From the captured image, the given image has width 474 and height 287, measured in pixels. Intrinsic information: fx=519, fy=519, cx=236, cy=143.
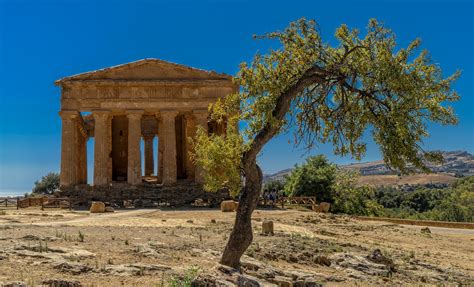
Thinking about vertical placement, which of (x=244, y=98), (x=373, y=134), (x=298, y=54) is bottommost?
(x=373, y=134)

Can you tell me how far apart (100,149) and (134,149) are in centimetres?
276

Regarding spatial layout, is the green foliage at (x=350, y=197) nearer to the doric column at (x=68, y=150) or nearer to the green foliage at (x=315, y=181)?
the green foliage at (x=315, y=181)

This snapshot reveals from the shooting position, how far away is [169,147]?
4309 centimetres

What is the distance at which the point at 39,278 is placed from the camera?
10.1m

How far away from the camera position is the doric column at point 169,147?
42688mm

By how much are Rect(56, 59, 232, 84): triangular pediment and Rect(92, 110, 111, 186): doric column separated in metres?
3.06

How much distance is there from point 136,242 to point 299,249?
5.32m

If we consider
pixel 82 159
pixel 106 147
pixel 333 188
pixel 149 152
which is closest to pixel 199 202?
pixel 106 147

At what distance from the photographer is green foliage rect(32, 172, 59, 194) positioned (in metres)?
85.8

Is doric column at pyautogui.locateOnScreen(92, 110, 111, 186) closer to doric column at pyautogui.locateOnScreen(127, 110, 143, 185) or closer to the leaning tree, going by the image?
doric column at pyautogui.locateOnScreen(127, 110, 143, 185)

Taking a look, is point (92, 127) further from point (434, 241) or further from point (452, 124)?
point (452, 124)

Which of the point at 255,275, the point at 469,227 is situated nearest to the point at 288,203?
the point at 469,227

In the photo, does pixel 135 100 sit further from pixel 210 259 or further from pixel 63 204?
pixel 210 259

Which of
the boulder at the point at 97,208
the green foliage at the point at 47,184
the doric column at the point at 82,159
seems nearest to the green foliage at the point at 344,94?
the boulder at the point at 97,208
